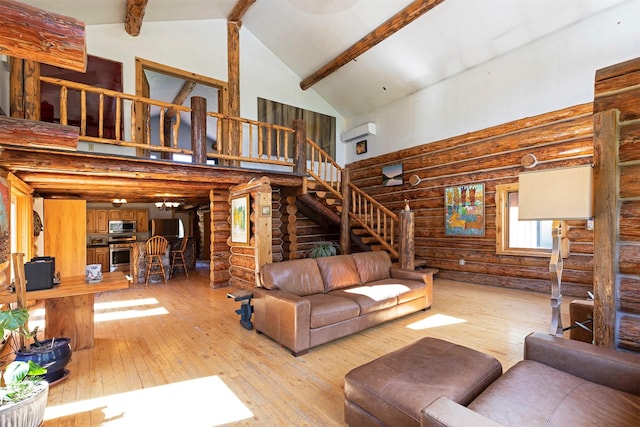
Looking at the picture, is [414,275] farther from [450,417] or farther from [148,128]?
[148,128]

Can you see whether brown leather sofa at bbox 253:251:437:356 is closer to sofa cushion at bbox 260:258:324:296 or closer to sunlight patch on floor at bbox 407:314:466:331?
sofa cushion at bbox 260:258:324:296

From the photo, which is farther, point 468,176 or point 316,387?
point 468,176

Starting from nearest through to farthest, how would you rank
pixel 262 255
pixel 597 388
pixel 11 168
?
pixel 597 388, pixel 11 168, pixel 262 255

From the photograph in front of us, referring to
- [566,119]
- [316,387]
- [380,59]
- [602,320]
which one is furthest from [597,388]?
[380,59]

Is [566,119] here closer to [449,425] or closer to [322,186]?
[322,186]

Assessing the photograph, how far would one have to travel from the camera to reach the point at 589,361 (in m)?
1.67

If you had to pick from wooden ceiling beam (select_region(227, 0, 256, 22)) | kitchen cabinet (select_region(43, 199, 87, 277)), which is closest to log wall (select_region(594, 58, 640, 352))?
wooden ceiling beam (select_region(227, 0, 256, 22))

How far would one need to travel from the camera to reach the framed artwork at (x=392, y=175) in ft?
25.1

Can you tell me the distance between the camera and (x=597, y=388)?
1.54 metres

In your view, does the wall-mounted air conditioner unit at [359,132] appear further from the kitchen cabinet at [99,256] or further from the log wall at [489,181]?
the kitchen cabinet at [99,256]

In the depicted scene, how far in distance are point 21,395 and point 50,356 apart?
969 mm

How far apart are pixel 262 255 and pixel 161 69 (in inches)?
183

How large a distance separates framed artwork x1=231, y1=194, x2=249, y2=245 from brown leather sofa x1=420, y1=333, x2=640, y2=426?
4.38 metres

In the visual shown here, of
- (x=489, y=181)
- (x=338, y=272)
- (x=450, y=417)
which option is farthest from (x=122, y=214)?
(x=450, y=417)
